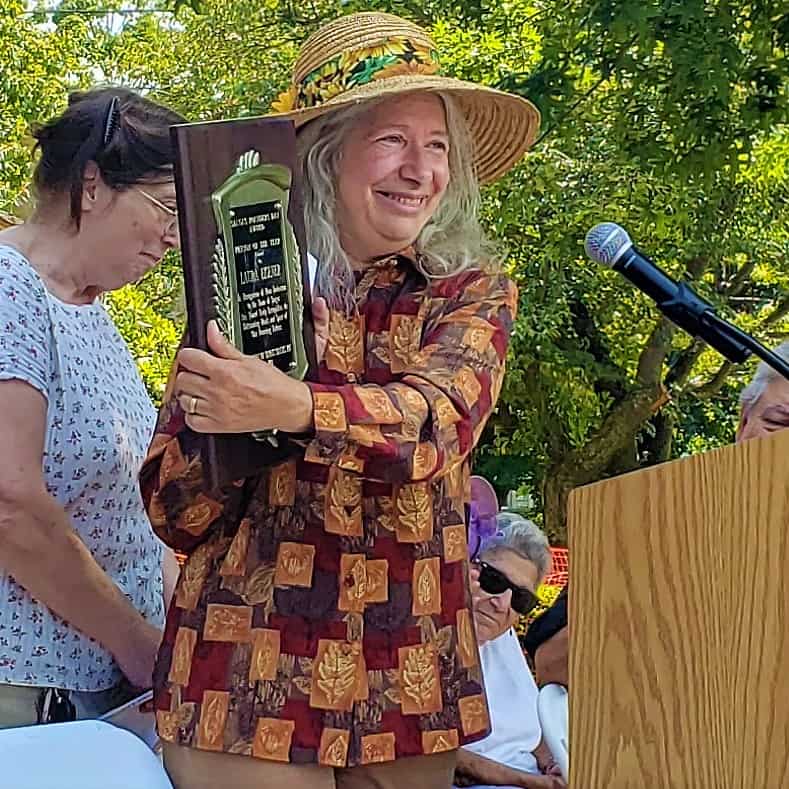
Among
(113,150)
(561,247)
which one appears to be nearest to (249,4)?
(561,247)

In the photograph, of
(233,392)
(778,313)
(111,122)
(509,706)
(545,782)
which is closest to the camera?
(233,392)

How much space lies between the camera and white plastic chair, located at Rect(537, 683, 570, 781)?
7.82ft

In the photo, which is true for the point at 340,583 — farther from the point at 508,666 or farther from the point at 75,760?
the point at 508,666

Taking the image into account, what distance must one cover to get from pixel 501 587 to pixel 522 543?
0.38 ft

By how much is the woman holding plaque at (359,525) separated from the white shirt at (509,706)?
105cm

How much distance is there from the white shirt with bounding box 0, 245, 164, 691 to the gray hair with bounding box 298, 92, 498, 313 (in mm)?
478

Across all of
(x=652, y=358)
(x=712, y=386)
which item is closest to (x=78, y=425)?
(x=652, y=358)

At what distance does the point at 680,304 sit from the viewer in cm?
145

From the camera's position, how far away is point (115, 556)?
205 cm

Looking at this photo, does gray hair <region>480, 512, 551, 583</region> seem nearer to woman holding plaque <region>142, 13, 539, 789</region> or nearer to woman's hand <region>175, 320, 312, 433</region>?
woman holding plaque <region>142, 13, 539, 789</region>

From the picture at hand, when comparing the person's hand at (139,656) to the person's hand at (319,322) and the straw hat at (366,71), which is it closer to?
the person's hand at (319,322)

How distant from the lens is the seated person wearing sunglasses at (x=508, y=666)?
2629mm

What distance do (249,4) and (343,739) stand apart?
7868mm

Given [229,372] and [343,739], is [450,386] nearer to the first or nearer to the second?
[229,372]
